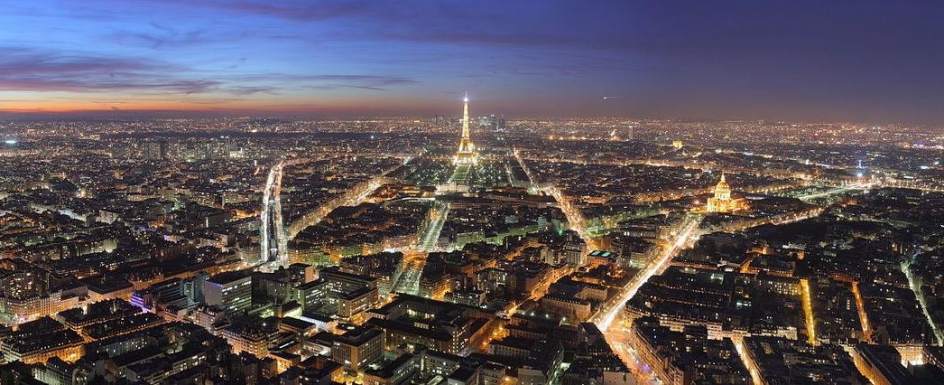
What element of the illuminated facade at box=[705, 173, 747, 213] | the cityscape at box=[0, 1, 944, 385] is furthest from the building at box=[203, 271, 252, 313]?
the illuminated facade at box=[705, 173, 747, 213]

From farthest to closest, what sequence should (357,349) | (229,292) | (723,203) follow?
(723,203), (229,292), (357,349)

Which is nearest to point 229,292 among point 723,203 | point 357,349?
point 357,349

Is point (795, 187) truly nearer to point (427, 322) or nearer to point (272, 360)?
point (427, 322)

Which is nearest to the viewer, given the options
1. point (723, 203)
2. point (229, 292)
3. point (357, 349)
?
point (357, 349)

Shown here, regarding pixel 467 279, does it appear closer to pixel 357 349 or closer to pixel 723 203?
pixel 357 349

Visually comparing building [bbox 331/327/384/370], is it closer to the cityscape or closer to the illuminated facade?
the cityscape

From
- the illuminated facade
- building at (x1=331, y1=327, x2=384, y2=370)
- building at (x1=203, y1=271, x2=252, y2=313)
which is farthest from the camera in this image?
the illuminated facade

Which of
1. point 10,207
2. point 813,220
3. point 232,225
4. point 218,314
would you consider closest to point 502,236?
point 232,225

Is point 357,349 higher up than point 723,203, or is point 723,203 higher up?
point 723,203

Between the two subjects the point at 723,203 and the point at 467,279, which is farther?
the point at 723,203

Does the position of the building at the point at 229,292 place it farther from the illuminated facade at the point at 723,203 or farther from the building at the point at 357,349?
the illuminated facade at the point at 723,203

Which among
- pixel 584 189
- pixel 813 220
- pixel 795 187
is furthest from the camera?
pixel 795 187
